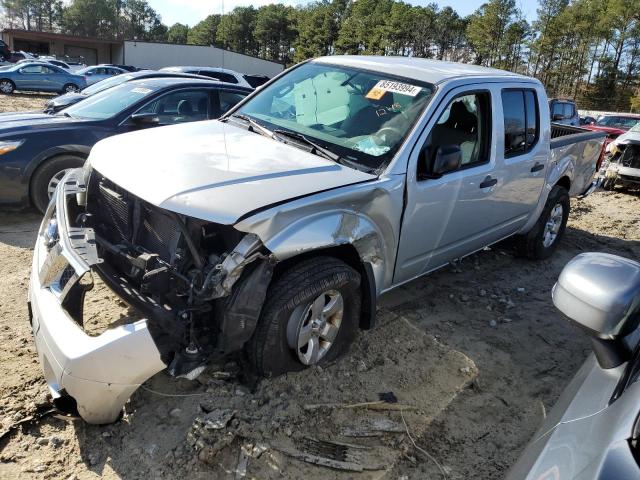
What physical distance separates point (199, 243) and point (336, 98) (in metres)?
1.75

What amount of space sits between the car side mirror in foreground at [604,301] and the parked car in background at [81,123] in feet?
17.7

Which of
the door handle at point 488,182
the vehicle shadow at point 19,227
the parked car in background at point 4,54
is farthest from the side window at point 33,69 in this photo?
the door handle at point 488,182

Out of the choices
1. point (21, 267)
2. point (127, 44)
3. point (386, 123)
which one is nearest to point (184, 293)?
point (386, 123)

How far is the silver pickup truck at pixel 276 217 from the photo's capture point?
98.9 inches

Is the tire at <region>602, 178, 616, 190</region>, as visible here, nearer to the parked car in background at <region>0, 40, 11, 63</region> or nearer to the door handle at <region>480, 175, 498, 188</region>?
the door handle at <region>480, 175, 498, 188</region>

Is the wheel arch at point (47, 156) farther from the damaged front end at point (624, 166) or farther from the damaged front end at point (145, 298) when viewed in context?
the damaged front end at point (624, 166)

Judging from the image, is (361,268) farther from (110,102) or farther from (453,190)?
(110,102)

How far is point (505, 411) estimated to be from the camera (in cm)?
323

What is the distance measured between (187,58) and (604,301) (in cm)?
4420

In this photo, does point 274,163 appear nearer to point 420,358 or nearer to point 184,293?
point 184,293

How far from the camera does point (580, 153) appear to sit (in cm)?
594

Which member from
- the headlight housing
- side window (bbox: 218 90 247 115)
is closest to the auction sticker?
side window (bbox: 218 90 247 115)

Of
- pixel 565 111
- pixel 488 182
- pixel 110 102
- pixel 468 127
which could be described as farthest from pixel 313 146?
pixel 565 111

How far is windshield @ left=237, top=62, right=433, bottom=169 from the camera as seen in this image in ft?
11.1
